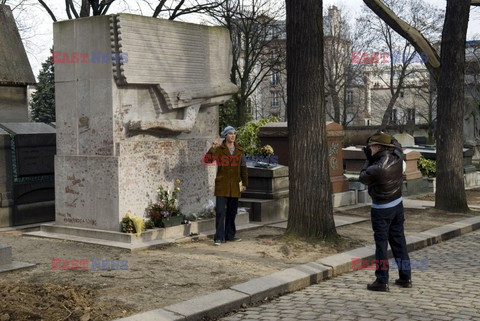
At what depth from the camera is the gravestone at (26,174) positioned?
11.0 m

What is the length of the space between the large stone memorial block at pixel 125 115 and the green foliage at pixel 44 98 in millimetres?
27376

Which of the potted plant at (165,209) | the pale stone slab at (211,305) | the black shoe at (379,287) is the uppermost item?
the potted plant at (165,209)

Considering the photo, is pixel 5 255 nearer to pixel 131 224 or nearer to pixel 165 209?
pixel 131 224

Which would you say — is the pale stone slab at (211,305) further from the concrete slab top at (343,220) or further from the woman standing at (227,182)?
the concrete slab top at (343,220)

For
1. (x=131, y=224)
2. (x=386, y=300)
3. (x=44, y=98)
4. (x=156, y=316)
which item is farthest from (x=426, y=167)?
(x=44, y=98)

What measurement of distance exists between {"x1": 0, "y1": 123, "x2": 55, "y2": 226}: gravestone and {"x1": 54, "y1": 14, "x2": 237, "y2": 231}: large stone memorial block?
1402 millimetres

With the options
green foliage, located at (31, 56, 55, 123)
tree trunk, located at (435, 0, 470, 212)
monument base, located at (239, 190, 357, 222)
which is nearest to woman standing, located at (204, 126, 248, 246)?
monument base, located at (239, 190, 357, 222)

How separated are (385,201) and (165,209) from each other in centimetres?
415

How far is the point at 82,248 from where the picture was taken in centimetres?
886

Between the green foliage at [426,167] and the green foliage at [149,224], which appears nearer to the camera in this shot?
the green foliage at [149,224]

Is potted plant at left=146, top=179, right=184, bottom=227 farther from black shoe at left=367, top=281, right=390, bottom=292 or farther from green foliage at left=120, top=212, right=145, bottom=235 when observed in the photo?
black shoe at left=367, top=281, right=390, bottom=292

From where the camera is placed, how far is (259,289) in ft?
21.4

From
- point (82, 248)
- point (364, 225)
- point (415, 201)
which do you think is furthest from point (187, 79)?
point (415, 201)

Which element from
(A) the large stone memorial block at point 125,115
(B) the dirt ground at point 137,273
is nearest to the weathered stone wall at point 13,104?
(A) the large stone memorial block at point 125,115
